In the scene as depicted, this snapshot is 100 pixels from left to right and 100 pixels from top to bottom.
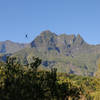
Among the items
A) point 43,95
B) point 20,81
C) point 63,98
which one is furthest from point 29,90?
point 63,98

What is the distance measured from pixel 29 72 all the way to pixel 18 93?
16665 millimetres

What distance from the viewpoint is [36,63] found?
2261 inches

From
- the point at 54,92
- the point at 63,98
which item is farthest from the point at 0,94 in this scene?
the point at 63,98

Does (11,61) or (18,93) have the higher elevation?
(11,61)

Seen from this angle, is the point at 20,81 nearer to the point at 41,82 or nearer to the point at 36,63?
the point at 41,82

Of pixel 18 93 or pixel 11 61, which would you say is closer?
pixel 18 93

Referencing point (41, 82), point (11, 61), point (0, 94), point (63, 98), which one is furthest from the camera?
point (11, 61)

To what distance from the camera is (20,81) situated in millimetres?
44656

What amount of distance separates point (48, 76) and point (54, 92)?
13.5 feet

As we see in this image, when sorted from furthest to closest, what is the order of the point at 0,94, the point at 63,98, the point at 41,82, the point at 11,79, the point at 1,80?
1. the point at 63,98
2. the point at 41,82
3. the point at 1,80
4. the point at 11,79
5. the point at 0,94

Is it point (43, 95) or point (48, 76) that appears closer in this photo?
point (43, 95)

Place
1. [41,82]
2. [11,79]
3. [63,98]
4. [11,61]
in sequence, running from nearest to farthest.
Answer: [11,79]
[41,82]
[63,98]
[11,61]

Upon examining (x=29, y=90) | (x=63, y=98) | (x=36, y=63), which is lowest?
(x=63, y=98)

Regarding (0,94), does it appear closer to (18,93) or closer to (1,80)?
(18,93)
